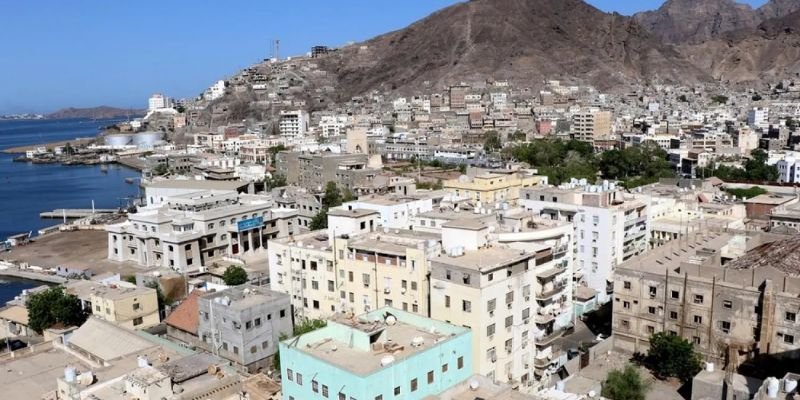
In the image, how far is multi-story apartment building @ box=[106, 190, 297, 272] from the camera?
38750mm

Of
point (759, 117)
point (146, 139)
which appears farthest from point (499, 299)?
point (146, 139)

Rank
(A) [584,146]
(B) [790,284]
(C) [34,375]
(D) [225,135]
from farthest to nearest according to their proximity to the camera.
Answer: (D) [225,135] → (A) [584,146] → (B) [790,284] → (C) [34,375]

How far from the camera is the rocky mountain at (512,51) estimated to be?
156250 millimetres

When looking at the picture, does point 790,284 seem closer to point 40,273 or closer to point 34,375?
point 34,375

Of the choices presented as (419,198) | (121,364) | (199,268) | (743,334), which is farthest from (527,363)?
(199,268)

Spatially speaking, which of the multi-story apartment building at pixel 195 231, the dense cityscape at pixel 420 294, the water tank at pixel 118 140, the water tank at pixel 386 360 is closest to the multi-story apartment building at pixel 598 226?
the dense cityscape at pixel 420 294

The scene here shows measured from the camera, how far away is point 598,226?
29.3 meters

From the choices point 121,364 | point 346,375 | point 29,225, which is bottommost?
point 29,225

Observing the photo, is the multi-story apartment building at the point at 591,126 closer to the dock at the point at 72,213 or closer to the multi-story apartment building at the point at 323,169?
the multi-story apartment building at the point at 323,169

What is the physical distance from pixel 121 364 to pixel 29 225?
52.7m

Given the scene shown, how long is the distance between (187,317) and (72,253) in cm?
2696

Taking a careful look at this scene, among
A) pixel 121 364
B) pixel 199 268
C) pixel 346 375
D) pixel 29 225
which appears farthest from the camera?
pixel 29 225

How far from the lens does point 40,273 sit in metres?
40.4

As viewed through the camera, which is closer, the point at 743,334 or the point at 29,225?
the point at 743,334
